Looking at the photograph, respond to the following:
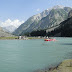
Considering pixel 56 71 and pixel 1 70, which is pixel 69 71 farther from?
pixel 1 70

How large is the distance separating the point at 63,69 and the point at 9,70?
1272cm

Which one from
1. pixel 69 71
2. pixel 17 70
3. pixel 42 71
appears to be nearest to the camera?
pixel 69 71

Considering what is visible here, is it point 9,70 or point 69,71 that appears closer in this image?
point 69,71

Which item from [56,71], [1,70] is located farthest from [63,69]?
[1,70]

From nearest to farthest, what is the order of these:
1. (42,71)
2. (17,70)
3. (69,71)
Answer: (69,71) → (42,71) → (17,70)

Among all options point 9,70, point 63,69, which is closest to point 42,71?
point 63,69

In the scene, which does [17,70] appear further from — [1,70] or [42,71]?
[42,71]

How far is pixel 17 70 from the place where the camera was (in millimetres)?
34406

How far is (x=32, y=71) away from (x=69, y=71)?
868cm

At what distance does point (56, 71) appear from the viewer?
27.7 metres

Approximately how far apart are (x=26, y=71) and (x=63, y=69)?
8.58m

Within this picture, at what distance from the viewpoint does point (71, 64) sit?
3156cm

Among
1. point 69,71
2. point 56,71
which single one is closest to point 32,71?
point 56,71

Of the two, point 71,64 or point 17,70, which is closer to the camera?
point 71,64
